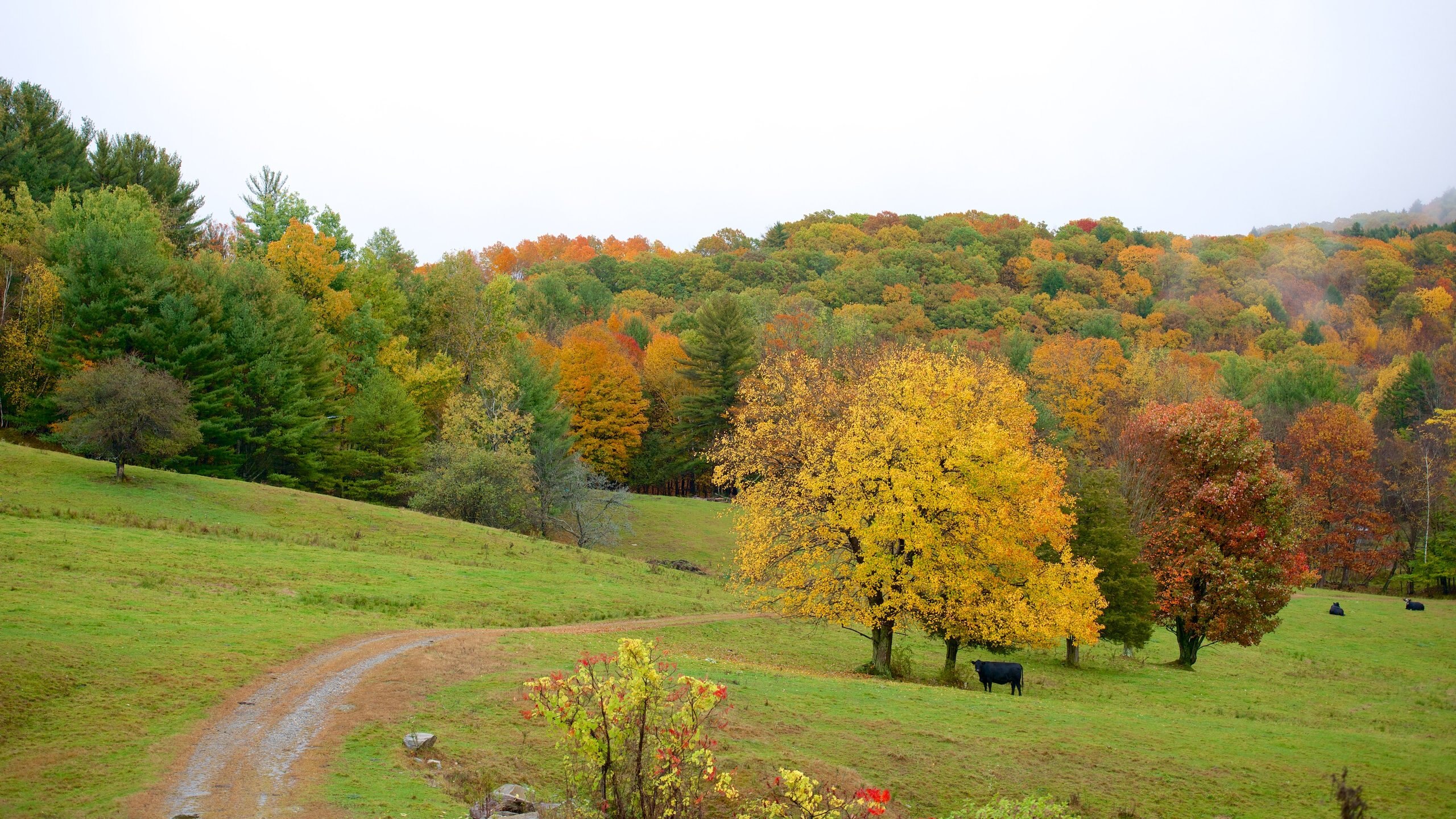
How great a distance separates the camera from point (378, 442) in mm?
55531

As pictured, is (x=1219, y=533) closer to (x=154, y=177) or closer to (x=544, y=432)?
(x=544, y=432)

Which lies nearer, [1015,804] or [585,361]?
[1015,804]

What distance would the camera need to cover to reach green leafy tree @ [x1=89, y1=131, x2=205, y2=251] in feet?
214

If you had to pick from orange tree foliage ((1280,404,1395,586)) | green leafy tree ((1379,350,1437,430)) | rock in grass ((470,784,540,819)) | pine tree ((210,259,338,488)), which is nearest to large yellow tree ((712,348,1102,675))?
rock in grass ((470,784,540,819))

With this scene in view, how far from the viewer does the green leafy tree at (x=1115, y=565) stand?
32156 mm

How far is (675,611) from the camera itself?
3297 centimetres

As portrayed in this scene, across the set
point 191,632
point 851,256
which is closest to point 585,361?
point 191,632

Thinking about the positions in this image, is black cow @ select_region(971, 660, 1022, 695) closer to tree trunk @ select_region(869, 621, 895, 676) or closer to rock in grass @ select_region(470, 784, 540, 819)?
tree trunk @ select_region(869, 621, 895, 676)

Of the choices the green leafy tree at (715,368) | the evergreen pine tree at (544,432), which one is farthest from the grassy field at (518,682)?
the green leafy tree at (715,368)

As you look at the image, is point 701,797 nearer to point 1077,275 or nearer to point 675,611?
point 675,611

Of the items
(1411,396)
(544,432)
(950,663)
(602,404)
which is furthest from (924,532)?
(1411,396)

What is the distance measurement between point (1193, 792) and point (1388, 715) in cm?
1520

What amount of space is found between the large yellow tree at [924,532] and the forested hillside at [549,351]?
9.88 metres

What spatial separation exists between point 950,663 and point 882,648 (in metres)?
2.47
